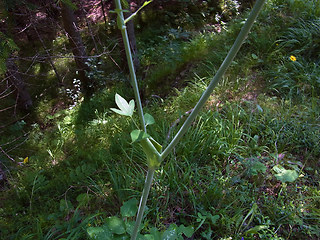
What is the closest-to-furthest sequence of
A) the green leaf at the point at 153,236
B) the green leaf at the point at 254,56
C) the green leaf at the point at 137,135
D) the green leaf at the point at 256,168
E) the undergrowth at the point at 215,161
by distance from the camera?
the green leaf at the point at 137,135, the green leaf at the point at 153,236, the undergrowth at the point at 215,161, the green leaf at the point at 256,168, the green leaf at the point at 254,56

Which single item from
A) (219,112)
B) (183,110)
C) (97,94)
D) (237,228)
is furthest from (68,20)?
(237,228)

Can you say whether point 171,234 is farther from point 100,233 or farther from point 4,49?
point 4,49

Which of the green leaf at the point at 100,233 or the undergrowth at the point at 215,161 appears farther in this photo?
the undergrowth at the point at 215,161

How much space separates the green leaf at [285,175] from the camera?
1842 millimetres

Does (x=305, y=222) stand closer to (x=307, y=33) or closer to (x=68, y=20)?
(x=307, y=33)

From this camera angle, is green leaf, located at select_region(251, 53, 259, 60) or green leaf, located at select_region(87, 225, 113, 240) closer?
green leaf, located at select_region(87, 225, 113, 240)

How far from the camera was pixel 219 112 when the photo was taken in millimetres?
2748

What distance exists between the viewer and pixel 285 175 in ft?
6.16

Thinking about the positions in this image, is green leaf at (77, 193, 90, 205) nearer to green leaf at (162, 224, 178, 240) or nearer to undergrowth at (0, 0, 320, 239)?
undergrowth at (0, 0, 320, 239)

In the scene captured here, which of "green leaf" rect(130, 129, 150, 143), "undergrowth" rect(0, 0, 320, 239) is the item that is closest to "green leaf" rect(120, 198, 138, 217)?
"undergrowth" rect(0, 0, 320, 239)

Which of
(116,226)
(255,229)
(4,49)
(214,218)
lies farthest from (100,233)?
(4,49)

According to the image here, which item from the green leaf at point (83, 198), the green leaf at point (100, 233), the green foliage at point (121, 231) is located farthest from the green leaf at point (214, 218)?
the green leaf at point (83, 198)

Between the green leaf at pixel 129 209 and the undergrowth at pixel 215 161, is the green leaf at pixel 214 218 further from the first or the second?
the green leaf at pixel 129 209

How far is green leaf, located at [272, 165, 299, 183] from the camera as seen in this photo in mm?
1842
